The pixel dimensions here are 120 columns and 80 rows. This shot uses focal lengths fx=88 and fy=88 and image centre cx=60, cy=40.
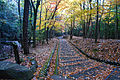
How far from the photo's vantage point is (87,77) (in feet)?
16.0

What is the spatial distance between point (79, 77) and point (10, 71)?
3503 mm

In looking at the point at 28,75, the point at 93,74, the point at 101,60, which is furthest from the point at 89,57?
the point at 28,75

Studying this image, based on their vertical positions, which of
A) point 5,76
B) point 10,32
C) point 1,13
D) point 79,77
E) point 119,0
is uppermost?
point 119,0

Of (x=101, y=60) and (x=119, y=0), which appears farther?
(x=119, y=0)

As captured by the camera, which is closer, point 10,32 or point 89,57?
point 89,57

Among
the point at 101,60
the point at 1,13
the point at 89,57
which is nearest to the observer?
the point at 101,60

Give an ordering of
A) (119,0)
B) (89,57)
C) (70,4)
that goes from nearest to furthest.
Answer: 1. (89,57)
2. (119,0)
3. (70,4)

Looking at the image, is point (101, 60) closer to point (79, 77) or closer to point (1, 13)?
point (79, 77)

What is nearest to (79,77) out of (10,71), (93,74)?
(93,74)

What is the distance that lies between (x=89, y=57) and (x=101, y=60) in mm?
1355

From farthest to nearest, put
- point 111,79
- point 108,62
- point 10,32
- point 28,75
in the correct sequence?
1. point 10,32
2. point 108,62
3. point 111,79
4. point 28,75

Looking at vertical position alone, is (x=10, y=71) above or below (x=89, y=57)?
above

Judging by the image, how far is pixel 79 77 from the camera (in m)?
4.92

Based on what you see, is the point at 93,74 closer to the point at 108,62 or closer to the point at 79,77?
the point at 79,77
